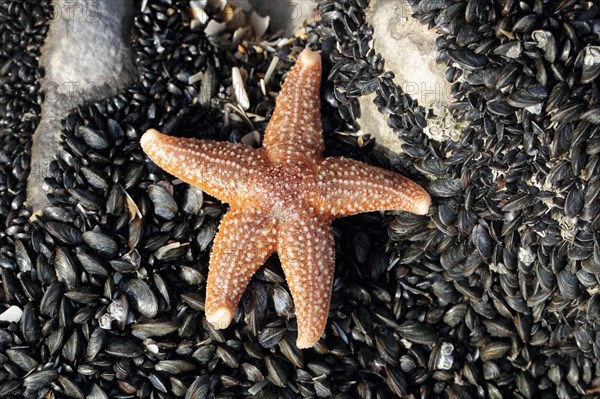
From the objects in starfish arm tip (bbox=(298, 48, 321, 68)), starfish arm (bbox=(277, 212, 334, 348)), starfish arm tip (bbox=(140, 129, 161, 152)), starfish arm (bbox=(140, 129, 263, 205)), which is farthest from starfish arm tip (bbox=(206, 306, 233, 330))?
starfish arm tip (bbox=(298, 48, 321, 68))

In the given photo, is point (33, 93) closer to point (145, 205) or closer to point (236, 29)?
point (145, 205)

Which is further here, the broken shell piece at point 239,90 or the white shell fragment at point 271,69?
the white shell fragment at point 271,69

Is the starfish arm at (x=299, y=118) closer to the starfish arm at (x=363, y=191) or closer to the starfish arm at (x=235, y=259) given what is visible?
the starfish arm at (x=363, y=191)

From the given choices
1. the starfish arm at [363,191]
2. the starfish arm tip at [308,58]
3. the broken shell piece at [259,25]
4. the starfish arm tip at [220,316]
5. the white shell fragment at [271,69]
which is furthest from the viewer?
the broken shell piece at [259,25]

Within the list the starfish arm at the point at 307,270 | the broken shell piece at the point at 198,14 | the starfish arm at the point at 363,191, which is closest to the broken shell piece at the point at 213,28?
the broken shell piece at the point at 198,14

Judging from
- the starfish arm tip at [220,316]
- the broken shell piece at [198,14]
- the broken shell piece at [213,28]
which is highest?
the broken shell piece at [198,14]

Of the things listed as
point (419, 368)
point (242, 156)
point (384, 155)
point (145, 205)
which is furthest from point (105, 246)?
point (419, 368)

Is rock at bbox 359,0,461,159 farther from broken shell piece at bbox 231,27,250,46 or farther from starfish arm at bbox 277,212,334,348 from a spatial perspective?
broken shell piece at bbox 231,27,250,46

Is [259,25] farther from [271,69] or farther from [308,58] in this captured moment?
[308,58]
